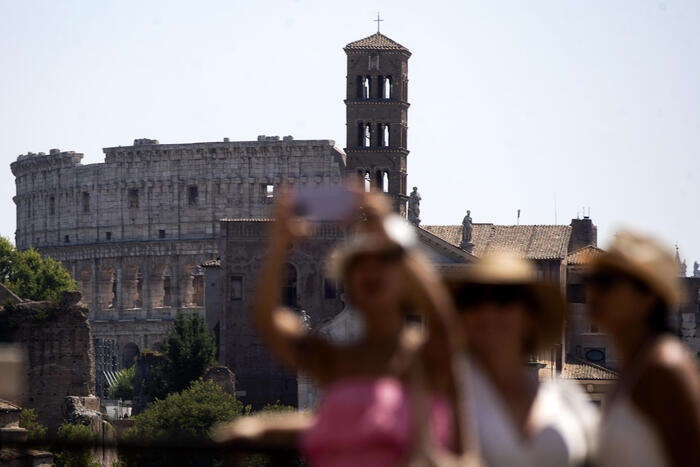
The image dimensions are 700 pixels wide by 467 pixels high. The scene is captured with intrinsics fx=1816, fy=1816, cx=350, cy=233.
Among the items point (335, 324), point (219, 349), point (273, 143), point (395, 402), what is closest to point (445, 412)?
point (395, 402)

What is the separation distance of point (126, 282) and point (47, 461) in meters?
61.4

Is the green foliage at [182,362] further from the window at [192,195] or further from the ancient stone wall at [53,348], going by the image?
the window at [192,195]

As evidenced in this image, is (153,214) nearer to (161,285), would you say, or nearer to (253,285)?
(161,285)

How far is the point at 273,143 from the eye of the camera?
102438mm

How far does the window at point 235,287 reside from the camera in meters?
66.5

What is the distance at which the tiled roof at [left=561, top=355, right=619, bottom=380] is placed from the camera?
64625 millimetres

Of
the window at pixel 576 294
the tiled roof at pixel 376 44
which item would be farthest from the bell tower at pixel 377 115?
the window at pixel 576 294

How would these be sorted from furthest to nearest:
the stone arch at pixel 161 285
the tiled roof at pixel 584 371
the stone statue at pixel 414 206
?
the stone arch at pixel 161 285
the stone statue at pixel 414 206
the tiled roof at pixel 584 371

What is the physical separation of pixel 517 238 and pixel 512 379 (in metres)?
69.2

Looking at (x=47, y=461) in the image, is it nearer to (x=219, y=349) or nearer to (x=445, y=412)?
(x=219, y=349)

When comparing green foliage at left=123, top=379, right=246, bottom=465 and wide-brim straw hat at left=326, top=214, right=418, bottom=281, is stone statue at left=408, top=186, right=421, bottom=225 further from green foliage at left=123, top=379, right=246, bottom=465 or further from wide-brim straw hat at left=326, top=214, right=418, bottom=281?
wide-brim straw hat at left=326, top=214, right=418, bottom=281

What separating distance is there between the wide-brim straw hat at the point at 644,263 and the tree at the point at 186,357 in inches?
2402

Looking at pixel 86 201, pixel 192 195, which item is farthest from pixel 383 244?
pixel 86 201

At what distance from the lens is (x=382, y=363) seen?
5.02m
